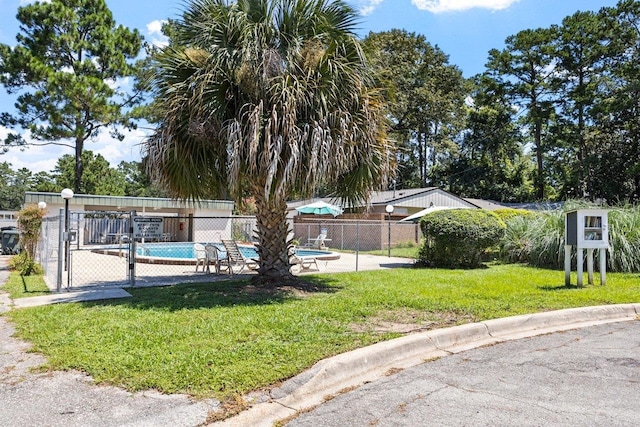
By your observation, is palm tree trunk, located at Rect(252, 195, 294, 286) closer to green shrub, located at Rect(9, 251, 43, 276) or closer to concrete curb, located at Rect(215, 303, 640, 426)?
concrete curb, located at Rect(215, 303, 640, 426)

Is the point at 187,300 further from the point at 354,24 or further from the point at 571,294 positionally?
the point at 571,294

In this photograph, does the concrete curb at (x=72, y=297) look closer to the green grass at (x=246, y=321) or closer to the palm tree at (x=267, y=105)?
the green grass at (x=246, y=321)

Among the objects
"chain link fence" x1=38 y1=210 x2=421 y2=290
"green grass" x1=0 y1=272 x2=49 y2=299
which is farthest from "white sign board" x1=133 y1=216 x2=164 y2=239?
"green grass" x1=0 y1=272 x2=49 y2=299

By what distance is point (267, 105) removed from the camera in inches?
337

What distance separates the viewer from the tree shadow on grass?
26.1ft

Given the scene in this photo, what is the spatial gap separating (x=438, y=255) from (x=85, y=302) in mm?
9873

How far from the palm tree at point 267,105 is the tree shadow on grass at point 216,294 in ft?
2.08

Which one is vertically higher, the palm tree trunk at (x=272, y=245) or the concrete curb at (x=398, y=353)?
the palm tree trunk at (x=272, y=245)

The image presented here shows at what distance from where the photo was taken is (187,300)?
8.37 meters

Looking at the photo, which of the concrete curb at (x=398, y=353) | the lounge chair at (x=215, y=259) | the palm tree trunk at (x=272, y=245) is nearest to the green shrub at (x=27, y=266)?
the lounge chair at (x=215, y=259)

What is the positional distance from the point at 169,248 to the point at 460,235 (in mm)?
13255

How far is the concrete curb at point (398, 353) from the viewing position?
156 inches

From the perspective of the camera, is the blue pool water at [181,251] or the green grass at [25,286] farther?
the blue pool water at [181,251]

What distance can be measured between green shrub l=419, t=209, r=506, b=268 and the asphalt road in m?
7.92
